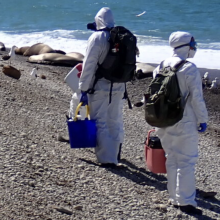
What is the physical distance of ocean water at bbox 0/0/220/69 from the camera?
2519 cm

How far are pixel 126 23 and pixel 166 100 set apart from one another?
98.4 ft

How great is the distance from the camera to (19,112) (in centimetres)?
945

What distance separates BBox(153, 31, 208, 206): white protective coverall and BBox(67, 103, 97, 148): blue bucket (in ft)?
3.61

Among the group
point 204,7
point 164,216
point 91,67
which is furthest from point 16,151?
point 204,7

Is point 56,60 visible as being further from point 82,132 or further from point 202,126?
point 202,126

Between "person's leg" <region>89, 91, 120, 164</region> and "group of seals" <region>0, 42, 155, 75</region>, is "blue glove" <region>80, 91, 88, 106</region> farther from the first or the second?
"group of seals" <region>0, 42, 155, 75</region>

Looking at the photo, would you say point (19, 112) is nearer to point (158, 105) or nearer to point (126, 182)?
point (126, 182)

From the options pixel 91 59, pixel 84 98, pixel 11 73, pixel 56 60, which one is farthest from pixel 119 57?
pixel 56 60

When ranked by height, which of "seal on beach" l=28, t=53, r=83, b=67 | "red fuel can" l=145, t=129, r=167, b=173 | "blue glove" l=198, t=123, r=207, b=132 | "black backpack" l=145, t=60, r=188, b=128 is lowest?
"seal on beach" l=28, t=53, r=83, b=67

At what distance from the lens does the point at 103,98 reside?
7305 mm

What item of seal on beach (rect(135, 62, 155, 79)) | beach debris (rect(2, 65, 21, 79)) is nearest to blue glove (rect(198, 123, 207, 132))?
beach debris (rect(2, 65, 21, 79))

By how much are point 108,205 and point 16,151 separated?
143 centimetres

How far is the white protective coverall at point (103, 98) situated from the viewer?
7.10 metres

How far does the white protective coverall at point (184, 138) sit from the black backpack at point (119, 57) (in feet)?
2.51
